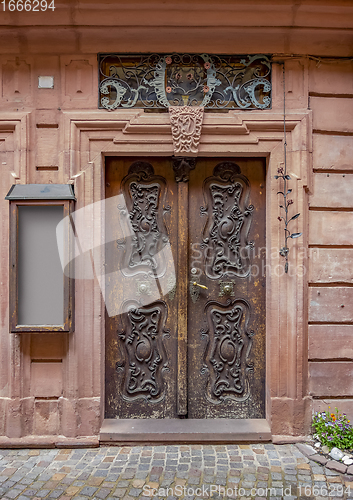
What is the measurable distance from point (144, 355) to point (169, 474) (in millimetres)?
1161

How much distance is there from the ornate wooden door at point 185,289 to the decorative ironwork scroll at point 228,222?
11mm

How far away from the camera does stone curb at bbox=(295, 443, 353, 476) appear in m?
2.96

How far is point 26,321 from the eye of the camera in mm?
3379

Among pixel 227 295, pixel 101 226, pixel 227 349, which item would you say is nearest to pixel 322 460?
pixel 227 349

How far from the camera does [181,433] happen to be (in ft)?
11.2

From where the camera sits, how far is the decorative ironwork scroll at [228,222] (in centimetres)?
370

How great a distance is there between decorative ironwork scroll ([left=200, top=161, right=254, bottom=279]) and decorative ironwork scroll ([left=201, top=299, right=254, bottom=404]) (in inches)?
15.4

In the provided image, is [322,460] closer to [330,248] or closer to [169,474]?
[169,474]

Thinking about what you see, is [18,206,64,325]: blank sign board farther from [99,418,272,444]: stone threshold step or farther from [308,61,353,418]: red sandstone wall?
[308,61,353,418]: red sandstone wall

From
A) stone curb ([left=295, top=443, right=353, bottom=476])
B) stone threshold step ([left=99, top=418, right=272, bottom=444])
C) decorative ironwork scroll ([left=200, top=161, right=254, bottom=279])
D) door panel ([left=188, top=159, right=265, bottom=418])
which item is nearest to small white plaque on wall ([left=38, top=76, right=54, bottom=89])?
door panel ([left=188, top=159, right=265, bottom=418])

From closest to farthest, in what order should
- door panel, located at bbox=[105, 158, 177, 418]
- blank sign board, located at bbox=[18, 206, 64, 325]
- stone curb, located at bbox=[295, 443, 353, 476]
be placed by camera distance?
stone curb, located at bbox=[295, 443, 353, 476], blank sign board, located at bbox=[18, 206, 64, 325], door panel, located at bbox=[105, 158, 177, 418]

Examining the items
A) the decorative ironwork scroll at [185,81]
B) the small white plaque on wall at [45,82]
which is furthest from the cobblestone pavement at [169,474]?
the small white plaque on wall at [45,82]

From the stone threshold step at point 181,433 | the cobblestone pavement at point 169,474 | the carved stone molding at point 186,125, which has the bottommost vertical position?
the cobblestone pavement at point 169,474

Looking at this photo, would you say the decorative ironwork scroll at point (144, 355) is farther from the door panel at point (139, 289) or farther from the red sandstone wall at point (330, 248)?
the red sandstone wall at point (330, 248)
